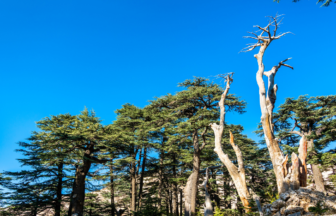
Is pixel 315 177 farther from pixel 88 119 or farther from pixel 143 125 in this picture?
pixel 88 119

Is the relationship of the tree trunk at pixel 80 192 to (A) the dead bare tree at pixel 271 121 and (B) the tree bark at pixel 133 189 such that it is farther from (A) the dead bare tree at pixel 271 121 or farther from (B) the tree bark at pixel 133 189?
(A) the dead bare tree at pixel 271 121

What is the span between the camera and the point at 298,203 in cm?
492

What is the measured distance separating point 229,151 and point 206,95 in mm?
6364

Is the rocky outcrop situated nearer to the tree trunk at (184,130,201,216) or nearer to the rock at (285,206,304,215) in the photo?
the rock at (285,206,304,215)

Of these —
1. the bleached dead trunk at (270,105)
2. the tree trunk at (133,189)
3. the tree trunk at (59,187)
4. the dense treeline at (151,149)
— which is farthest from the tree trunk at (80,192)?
the bleached dead trunk at (270,105)

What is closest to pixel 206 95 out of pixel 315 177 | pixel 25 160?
pixel 315 177

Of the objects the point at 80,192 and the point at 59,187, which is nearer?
the point at 80,192

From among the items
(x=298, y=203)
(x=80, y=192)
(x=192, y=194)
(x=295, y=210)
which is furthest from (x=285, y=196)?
(x=80, y=192)

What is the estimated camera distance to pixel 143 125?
16281 mm

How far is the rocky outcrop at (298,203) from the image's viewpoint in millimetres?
4711

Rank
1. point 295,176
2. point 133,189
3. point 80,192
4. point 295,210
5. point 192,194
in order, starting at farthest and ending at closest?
point 133,189 < point 80,192 < point 192,194 < point 295,176 < point 295,210

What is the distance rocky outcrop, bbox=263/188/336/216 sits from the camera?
4711 mm

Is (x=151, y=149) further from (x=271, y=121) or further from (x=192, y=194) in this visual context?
(x=271, y=121)

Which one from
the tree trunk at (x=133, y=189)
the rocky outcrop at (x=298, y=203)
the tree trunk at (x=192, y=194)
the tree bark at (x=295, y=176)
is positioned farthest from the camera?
the tree trunk at (x=133, y=189)
